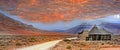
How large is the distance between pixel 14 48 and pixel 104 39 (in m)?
3.57

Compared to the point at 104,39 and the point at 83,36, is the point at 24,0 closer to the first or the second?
the point at 83,36

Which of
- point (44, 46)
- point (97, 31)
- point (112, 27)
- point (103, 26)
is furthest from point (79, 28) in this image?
point (44, 46)

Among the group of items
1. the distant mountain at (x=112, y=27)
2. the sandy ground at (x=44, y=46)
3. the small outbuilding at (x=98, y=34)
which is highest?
the distant mountain at (x=112, y=27)

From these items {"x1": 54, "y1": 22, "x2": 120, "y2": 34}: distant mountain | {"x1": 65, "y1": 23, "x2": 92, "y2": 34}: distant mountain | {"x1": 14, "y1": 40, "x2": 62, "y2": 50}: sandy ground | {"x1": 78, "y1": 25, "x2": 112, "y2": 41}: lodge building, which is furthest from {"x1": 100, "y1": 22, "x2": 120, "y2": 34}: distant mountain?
{"x1": 14, "y1": 40, "x2": 62, "y2": 50}: sandy ground

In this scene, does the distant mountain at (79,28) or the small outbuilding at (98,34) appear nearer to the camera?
the distant mountain at (79,28)

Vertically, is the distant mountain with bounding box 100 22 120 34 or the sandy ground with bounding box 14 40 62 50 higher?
the distant mountain with bounding box 100 22 120 34

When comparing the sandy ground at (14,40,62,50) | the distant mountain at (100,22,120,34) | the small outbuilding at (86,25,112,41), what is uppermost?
the distant mountain at (100,22,120,34)

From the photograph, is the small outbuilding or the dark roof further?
the small outbuilding

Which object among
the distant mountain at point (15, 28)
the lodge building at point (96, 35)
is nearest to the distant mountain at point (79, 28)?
the lodge building at point (96, 35)

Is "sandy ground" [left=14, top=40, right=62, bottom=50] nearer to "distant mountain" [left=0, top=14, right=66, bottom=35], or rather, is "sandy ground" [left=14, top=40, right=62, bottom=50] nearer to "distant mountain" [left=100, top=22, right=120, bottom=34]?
"distant mountain" [left=0, top=14, right=66, bottom=35]

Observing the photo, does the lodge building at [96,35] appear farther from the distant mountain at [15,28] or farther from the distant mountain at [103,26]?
the distant mountain at [15,28]

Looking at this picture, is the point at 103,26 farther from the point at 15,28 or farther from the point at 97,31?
the point at 15,28

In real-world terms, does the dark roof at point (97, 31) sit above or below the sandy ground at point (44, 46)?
above

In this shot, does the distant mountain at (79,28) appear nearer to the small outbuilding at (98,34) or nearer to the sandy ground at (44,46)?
the small outbuilding at (98,34)
